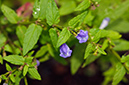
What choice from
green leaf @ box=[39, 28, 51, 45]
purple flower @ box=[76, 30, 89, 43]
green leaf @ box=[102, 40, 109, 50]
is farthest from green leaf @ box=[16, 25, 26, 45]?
green leaf @ box=[102, 40, 109, 50]

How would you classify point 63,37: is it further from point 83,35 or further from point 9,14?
point 9,14

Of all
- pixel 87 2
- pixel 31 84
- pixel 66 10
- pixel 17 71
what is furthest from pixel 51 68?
pixel 87 2

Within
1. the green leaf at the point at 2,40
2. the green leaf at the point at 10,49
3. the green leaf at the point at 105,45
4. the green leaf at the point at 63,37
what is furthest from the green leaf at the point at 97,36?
the green leaf at the point at 2,40

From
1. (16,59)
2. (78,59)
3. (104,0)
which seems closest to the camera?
(16,59)

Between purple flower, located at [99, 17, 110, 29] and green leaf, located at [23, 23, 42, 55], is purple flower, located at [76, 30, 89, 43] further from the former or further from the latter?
purple flower, located at [99, 17, 110, 29]

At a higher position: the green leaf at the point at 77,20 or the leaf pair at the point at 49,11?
the leaf pair at the point at 49,11

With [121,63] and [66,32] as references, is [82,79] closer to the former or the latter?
[121,63]

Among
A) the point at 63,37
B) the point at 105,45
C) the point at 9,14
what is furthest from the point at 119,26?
the point at 9,14

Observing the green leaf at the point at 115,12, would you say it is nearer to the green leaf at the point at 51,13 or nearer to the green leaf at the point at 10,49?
the green leaf at the point at 51,13
